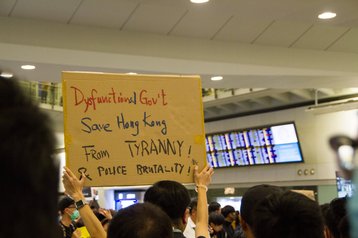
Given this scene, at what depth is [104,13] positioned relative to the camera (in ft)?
22.0

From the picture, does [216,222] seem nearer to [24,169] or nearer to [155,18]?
[155,18]

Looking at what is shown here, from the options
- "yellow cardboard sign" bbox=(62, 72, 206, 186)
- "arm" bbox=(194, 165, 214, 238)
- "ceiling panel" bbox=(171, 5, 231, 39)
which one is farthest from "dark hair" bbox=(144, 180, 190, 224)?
"ceiling panel" bbox=(171, 5, 231, 39)

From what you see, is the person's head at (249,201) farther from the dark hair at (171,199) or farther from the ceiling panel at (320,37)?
the ceiling panel at (320,37)

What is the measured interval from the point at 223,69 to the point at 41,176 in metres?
7.48

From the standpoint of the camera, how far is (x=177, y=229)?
2789 millimetres

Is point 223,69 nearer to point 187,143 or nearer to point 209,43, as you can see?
point 209,43

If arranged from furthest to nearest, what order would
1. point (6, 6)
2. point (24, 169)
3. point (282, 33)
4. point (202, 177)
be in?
1. point (282, 33)
2. point (6, 6)
3. point (202, 177)
4. point (24, 169)

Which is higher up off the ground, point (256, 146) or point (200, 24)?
point (200, 24)

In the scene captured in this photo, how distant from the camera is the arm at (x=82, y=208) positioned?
8.77ft

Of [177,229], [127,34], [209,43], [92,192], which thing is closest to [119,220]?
[177,229]

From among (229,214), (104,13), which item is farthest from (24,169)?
(229,214)

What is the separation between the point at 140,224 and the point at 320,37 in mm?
6684

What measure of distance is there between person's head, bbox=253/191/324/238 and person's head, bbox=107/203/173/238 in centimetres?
35

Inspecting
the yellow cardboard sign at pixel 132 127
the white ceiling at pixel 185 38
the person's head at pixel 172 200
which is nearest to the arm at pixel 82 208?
the yellow cardboard sign at pixel 132 127
